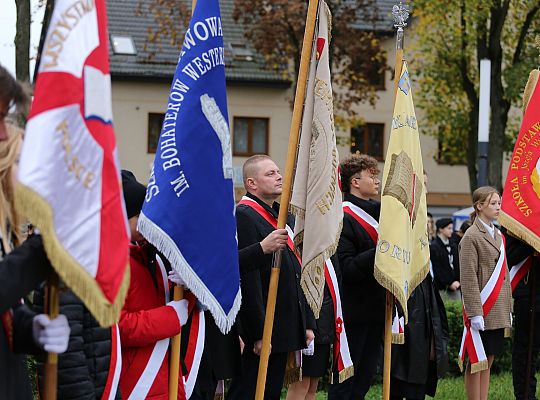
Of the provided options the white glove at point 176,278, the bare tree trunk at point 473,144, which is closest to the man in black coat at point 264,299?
the white glove at point 176,278

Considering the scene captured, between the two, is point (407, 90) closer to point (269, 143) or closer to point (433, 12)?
point (433, 12)

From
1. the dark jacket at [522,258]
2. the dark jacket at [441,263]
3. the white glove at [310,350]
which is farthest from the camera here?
the dark jacket at [441,263]

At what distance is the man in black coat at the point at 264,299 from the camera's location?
21.9 feet

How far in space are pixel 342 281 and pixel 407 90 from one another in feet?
5.12

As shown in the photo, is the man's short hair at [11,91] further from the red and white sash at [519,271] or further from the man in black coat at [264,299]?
the red and white sash at [519,271]

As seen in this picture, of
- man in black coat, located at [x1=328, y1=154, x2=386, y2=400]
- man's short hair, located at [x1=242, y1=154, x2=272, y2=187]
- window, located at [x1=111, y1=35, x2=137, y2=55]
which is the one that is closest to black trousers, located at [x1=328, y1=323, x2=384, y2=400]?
man in black coat, located at [x1=328, y1=154, x2=386, y2=400]

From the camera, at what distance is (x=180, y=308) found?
16.7 ft

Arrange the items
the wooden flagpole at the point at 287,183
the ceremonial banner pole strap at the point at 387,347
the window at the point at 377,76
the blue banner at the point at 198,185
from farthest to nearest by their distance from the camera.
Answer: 1. the window at the point at 377,76
2. the ceremonial banner pole strap at the point at 387,347
3. the wooden flagpole at the point at 287,183
4. the blue banner at the point at 198,185

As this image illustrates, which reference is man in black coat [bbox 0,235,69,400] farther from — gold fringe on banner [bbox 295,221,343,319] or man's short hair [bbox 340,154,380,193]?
man's short hair [bbox 340,154,380,193]

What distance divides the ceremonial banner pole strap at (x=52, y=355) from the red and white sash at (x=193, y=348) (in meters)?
1.70

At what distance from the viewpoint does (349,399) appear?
26.2 ft

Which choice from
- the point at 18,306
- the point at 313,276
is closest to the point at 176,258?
the point at 18,306

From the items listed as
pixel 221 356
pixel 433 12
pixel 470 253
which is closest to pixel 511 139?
pixel 433 12

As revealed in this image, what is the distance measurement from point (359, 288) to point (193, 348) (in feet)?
8.40
